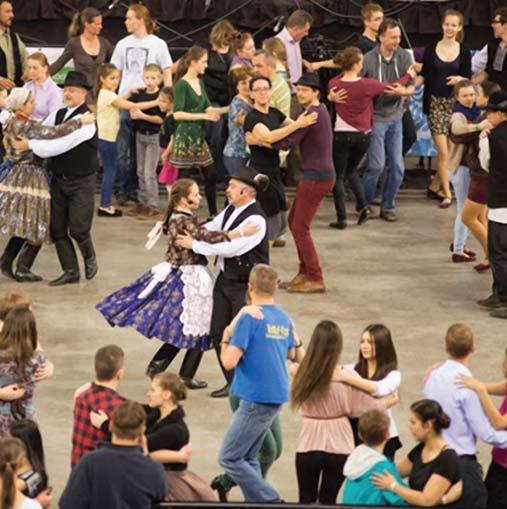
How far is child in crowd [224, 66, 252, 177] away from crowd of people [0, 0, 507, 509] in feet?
0.06

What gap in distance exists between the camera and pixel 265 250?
993 cm

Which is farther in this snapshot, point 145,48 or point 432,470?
point 145,48

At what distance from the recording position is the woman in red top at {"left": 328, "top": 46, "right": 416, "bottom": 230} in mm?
14021

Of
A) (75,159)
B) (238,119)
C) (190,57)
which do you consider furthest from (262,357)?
(190,57)

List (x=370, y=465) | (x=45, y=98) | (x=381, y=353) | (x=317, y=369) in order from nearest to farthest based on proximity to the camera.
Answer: (x=370, y=465)
(x=317, y=369)
(x=381, y=353)
(x=45, y=98)

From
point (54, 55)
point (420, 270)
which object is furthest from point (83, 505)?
point (54, 55)

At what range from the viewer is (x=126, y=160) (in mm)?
15359

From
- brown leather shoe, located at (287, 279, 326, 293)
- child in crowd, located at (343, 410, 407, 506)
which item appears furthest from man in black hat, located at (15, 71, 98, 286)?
child in crowd, located at (343, 410, 407, 506)

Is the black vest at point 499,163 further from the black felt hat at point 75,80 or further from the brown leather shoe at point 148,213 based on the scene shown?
the brown leather shoe at point 148,213

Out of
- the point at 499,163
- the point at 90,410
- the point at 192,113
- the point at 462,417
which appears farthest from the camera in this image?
the point at 192,113

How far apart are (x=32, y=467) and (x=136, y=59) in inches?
324

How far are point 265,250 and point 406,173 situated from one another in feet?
24.3

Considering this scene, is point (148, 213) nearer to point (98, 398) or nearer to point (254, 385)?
point (254, 385)

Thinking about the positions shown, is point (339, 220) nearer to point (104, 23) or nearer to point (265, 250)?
point (104, 23)
